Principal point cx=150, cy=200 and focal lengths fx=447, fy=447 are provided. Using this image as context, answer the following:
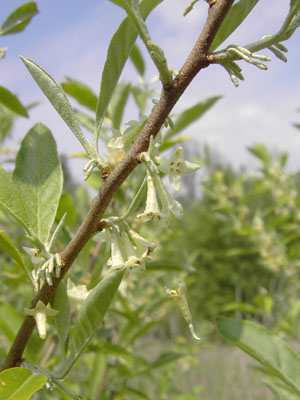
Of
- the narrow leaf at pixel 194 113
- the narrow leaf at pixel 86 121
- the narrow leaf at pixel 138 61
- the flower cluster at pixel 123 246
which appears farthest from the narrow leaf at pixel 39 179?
the narrow leaf at pixel 138 61

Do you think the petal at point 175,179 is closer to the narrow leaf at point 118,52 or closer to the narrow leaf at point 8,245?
the narrow leaf at point 118,52

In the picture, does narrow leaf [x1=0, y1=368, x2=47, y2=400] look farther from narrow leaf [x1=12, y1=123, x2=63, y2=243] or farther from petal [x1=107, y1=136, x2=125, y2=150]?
petal [x1=107, y1=136, x2=125, y2=150]

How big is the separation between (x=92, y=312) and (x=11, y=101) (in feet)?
2.25

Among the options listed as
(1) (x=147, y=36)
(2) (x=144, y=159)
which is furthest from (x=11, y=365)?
(1) (x=147, y=36)

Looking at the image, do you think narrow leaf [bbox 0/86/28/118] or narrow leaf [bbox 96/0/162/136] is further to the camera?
narrow leaf [bbox 0/86/28/118]

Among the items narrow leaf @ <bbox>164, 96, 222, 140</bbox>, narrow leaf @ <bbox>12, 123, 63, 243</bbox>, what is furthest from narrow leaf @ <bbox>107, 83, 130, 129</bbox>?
narrow leaf @ <bbox>12, 123, 63, 243</bbox>

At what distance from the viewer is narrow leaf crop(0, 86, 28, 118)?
3.62ft

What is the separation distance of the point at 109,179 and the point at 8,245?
0.22 m

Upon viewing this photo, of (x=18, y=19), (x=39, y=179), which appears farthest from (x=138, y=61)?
(x=39, y=179)

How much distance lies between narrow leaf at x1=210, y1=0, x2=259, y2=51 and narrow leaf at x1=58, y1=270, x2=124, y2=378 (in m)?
0.41

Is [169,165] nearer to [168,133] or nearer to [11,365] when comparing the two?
[11,365]

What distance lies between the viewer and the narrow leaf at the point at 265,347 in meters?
0.84

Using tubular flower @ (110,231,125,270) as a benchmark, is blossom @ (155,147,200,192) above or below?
above

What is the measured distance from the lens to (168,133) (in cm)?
144
